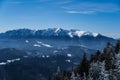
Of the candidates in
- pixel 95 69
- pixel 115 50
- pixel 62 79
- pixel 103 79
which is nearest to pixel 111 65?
pixel 95 69

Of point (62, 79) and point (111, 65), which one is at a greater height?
point (111, 65)

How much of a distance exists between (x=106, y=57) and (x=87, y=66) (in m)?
5.86

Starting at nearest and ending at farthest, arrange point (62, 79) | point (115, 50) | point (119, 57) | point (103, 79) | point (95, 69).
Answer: point (103, 79), point (119, 57), point (95, 69), point (115, 50), point (62, 79)

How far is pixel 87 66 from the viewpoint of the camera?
247 ft

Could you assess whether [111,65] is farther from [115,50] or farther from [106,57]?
[115,50]

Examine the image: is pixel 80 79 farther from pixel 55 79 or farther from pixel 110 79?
pixel 55 79

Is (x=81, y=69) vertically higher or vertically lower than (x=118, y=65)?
lower

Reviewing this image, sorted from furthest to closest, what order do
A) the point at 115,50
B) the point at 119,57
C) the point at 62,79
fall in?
the point at 62,79, the point at 115,50, the point at 119,57

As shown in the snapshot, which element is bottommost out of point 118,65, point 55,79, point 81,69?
point 55,79

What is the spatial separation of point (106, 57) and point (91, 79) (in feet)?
67.5

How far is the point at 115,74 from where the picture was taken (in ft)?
159

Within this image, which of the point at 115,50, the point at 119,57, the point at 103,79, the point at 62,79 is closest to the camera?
the point at 103,79

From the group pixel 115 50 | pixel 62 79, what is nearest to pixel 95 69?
pixel 115 50

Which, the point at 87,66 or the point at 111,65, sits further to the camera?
the point at 87,66
